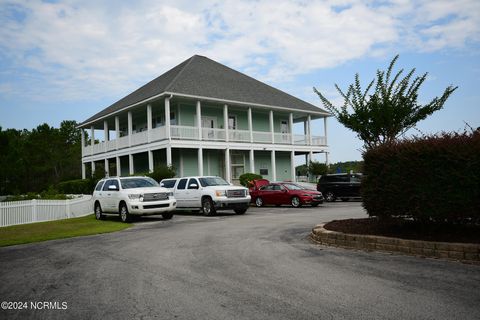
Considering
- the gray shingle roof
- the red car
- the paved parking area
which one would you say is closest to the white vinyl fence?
the paved parking area

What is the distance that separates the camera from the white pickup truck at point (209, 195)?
1981 centimetres

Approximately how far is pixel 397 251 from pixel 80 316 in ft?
19.6

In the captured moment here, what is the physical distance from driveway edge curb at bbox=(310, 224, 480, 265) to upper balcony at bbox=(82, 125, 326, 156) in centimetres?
2055

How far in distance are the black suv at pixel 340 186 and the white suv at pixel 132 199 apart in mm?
13129

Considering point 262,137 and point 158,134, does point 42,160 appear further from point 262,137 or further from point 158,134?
point 262,137

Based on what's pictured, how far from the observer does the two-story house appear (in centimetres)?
3064

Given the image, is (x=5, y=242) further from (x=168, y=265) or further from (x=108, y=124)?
(x=108, y=124)

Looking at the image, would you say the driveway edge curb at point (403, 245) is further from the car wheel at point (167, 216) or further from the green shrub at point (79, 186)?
the green shrub at point (79, 186)

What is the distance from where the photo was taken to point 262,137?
35062 millimetres

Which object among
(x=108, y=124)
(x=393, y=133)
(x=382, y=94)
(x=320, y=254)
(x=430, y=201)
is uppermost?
(x=108, y=124)

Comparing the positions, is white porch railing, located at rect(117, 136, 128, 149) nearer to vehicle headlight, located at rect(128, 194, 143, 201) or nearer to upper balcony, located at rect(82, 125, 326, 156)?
upper balcony, located at rect(82, 125, 326, 156)

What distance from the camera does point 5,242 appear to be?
12.4 m

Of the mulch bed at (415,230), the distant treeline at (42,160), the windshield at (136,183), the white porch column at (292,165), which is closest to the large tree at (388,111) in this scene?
the mulch bed at (415,230)

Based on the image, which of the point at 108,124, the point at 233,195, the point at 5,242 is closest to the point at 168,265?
the point at 5,242
